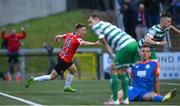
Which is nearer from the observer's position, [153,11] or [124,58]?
[124,58]

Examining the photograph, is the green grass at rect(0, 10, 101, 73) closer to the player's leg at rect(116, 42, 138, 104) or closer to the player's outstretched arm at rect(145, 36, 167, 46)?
the player's outstretched arm at rect(145, 36, 167, 46)

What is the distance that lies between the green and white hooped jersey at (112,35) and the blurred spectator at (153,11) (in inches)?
616

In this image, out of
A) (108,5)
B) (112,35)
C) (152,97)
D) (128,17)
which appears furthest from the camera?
(108,5)

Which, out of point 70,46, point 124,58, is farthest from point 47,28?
point 124,58

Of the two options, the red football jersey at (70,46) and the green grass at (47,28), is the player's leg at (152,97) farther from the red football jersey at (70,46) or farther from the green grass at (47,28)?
the green grass at (47,28)

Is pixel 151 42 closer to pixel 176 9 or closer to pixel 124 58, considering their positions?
pixel 124 58

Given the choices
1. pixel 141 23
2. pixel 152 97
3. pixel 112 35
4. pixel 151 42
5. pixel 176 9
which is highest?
pixel 112 35

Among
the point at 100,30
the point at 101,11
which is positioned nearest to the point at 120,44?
the point at 100,30

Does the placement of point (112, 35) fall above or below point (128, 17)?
above

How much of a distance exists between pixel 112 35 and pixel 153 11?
16.0 meters

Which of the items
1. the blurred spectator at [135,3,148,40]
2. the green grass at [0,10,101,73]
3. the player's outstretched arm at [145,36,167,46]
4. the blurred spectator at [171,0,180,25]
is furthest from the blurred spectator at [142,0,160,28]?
the player's outstretched arm at [145,36,167,46]

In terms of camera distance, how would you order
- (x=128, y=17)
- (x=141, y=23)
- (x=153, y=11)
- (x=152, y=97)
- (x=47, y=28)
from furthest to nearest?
(x=47, y=28) < (x=128, y=17) < (x=141, y=23) < (x=153, y=11) < (x=152, y=97)

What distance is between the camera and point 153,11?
30.5 metres

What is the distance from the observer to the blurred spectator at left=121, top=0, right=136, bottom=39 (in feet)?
104
